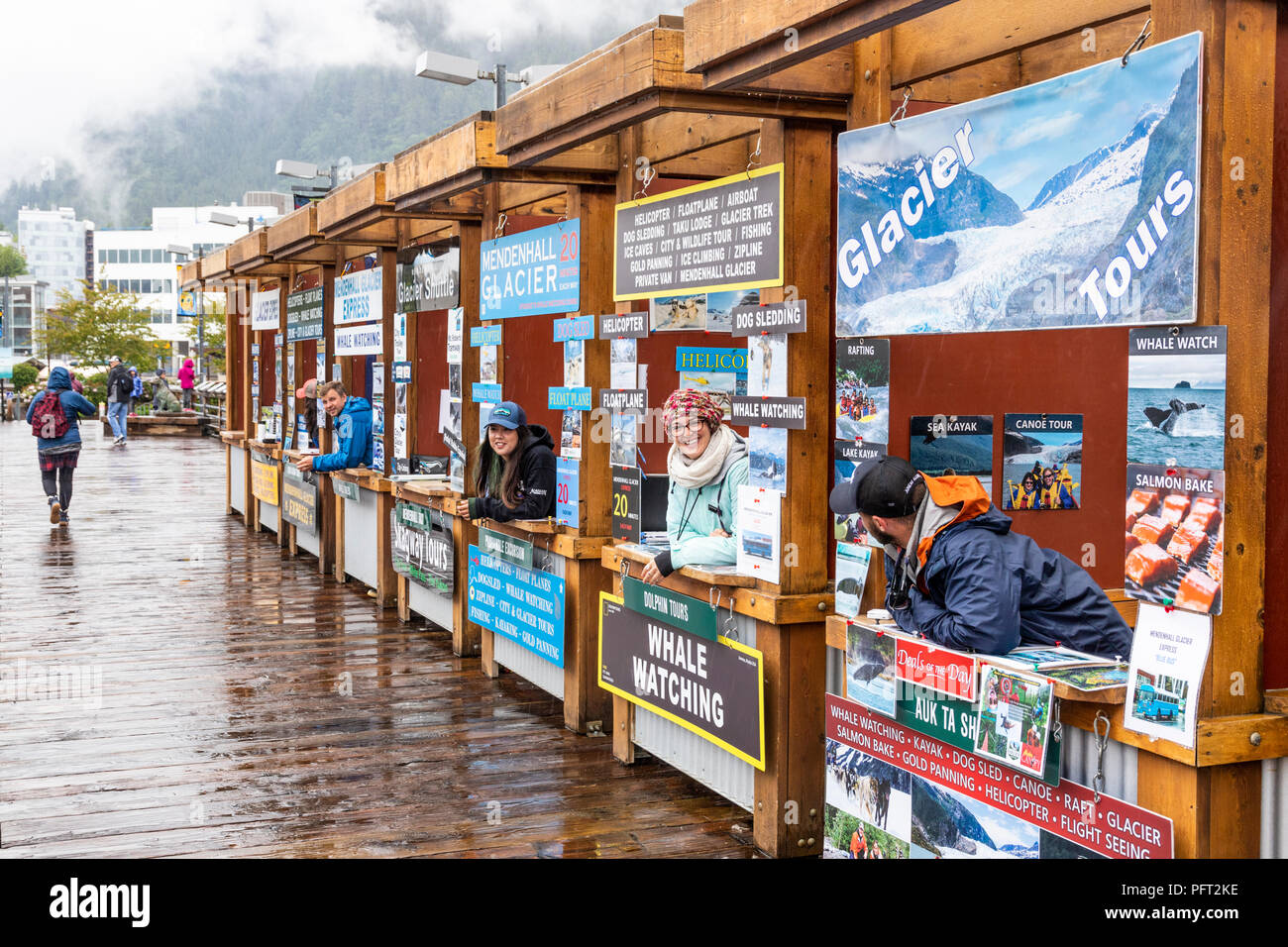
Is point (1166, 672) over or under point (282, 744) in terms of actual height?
over

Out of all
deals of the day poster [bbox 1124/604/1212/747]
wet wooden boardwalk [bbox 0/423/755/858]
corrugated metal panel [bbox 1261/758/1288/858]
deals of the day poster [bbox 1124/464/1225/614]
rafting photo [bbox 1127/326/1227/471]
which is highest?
rafting photo [bbox 1127/326/1227/471]

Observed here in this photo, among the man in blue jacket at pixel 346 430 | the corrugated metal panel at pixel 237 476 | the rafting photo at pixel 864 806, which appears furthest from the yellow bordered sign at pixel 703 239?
the corrugated metal panel at pixel 237 476

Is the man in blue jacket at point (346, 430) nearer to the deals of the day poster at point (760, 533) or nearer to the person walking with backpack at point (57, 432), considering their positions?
the person walking with backpack at point (57, 432)

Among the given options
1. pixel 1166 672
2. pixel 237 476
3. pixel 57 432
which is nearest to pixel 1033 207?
pixel 1166 672

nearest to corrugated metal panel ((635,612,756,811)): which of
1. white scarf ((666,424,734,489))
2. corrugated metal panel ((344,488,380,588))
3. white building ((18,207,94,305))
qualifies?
white scarf ((666,424,734,489))

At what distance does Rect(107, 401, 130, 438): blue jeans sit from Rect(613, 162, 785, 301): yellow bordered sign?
85.7 feet

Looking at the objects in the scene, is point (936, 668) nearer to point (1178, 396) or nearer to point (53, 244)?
point (1178, 396)

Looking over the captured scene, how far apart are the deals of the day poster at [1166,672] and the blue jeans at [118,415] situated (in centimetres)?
2953

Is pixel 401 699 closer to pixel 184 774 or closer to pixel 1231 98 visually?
pixel 184 774

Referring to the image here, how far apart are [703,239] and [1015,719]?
2572 mm

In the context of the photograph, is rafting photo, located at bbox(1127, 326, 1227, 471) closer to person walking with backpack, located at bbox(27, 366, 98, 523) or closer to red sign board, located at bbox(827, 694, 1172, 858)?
red sign board, located at bbox(827, 694, 1172, 858)

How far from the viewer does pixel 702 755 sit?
5703 mm

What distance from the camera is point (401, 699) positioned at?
24.4 feet

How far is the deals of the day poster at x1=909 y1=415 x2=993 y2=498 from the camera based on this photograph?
463cm
